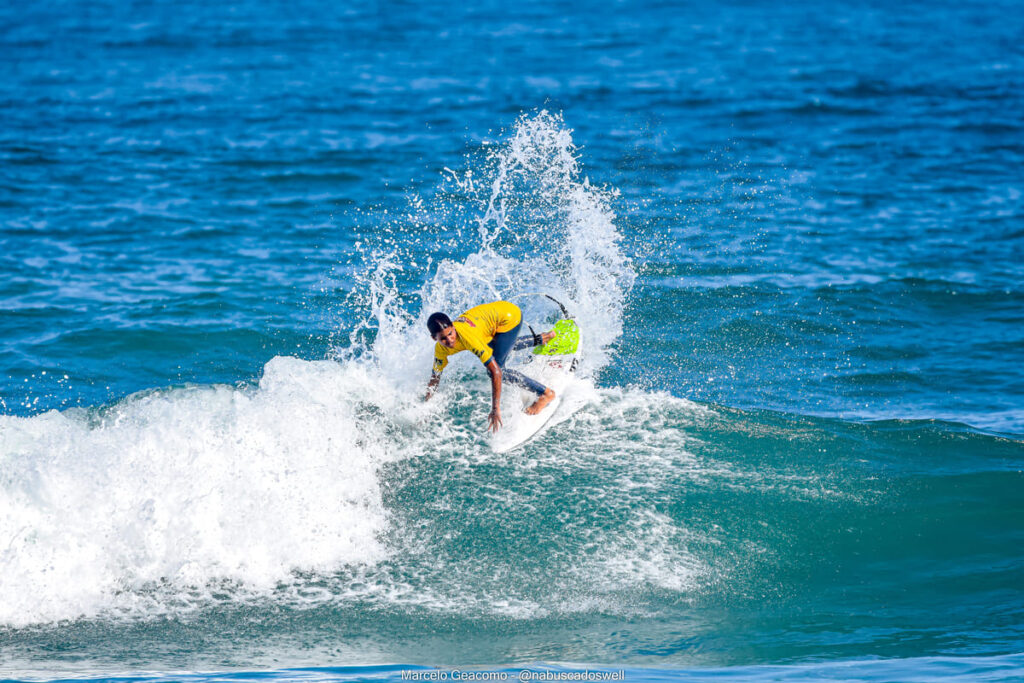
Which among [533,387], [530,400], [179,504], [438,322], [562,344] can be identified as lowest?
[179,504]

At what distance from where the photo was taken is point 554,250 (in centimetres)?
1359

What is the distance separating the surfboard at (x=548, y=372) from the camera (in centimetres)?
1015

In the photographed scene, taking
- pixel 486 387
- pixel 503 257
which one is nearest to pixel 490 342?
pixel 486 387

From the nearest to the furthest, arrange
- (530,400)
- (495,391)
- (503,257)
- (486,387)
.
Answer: (495,391) < (530,400) < (486,387) < (503,257)

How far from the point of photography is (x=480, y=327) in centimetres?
961

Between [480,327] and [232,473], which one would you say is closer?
[232,473]

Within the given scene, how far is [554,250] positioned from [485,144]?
8137 millimetres

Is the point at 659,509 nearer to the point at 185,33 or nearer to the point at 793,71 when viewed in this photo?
the point at 793,71

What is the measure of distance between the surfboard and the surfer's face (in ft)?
4.77

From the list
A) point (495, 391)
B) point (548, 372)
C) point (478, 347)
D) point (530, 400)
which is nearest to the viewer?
point (478, 347)

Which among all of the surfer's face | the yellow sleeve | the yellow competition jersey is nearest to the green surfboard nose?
the yellow competition jersey

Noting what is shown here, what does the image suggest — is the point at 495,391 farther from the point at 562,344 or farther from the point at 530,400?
the point at 562,344

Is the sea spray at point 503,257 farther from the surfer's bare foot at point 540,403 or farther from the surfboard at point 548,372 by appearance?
the surfer's bare foot at point 540,403

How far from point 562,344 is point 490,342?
46.8 inches
